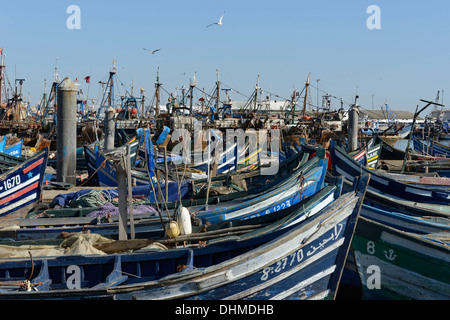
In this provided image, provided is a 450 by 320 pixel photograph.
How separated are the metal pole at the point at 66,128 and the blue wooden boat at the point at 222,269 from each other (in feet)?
25.0

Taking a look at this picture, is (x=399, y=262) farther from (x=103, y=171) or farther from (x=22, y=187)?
(x=103, y=171)

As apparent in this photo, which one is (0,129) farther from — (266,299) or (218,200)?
(266,299)

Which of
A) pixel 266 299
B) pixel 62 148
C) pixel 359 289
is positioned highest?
pixel 62 148

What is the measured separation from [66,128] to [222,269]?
31.5 ft

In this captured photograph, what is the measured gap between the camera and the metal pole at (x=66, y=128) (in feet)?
47.2

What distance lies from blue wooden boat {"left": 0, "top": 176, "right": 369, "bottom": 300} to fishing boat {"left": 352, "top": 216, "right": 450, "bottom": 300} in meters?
0.89

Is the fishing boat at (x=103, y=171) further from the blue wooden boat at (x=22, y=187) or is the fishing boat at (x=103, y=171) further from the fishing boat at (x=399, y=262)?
the fishing boat at (x=399, y=262)

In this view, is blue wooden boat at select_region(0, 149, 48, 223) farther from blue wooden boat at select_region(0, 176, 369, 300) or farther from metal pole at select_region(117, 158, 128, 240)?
blue wooden boat at select_region(0, 176, 369, 300)

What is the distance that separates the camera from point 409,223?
944 centimetres

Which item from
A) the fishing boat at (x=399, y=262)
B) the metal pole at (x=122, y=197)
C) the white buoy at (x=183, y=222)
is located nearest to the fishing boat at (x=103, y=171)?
the metal pole at (x=122, y=197)

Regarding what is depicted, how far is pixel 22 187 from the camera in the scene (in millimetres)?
11695

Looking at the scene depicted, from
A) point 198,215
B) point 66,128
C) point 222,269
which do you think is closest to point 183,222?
point 198,215
